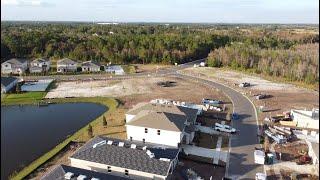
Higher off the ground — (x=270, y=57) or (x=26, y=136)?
(x=270, y=57)

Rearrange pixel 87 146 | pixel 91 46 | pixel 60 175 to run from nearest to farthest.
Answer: pixel 60 175 → pixel 87 146 → pixel 91 46

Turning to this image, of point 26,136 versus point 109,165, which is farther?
point 26,136

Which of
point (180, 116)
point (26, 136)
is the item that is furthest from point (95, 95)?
point (180, 116)

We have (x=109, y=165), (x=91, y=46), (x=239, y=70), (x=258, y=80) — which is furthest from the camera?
(x=91, y=46)

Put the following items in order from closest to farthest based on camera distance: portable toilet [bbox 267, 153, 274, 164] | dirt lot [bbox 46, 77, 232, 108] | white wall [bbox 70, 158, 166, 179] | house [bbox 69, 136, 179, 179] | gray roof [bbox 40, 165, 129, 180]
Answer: gray roof [bbox 40, 165, 129, 180] < white wall [bbox 70, 158, 166, 179] < house [bbox 69, 136, 179, 179] < portable toilet [bbox 267, 153, 274, 164] < dirt lot [bbox 46, 77, 232, 108]

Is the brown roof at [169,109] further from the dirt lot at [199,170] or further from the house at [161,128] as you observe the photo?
the dirt lot at [199,170]

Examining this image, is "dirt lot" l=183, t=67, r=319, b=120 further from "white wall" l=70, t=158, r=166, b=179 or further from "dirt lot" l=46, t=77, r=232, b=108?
"white wall" l=70, t=158, r=166, b=179

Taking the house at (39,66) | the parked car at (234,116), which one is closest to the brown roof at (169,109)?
the parked car at (234,116)

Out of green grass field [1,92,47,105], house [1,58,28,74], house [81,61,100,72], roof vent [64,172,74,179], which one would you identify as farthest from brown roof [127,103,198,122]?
house [1,58,28,74]

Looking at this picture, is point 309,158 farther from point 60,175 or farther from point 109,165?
point 60,175
